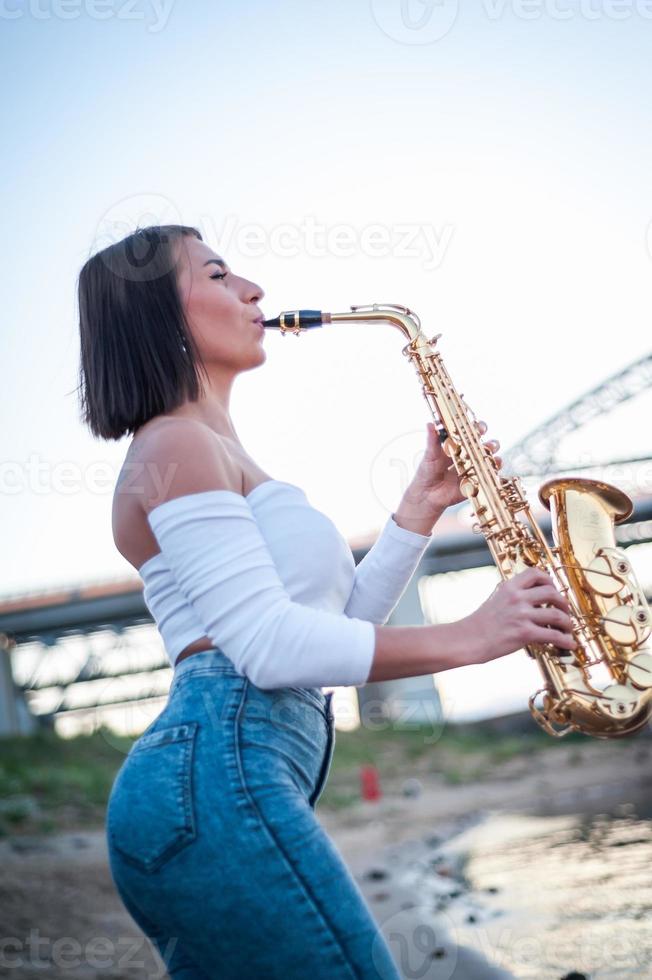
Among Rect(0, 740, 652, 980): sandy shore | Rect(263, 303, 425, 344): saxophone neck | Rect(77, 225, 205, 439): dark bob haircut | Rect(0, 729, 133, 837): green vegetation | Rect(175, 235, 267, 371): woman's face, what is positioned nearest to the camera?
→ Rect(77, 225, 205, 439): dark bob haircut

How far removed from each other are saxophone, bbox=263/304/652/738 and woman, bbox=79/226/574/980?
36cm

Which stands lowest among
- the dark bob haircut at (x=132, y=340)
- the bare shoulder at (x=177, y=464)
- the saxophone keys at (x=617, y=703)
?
the saxophone keys at (x=617, y=703)

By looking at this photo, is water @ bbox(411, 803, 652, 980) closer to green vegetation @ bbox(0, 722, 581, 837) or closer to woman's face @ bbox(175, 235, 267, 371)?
woman's face @ bbox(175, 235, 267, 371)

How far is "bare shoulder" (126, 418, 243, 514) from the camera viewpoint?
1936 mm

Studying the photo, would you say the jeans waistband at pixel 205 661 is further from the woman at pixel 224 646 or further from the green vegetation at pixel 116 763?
the green vegetation at pixel 116 763

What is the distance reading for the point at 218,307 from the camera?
2.39 m

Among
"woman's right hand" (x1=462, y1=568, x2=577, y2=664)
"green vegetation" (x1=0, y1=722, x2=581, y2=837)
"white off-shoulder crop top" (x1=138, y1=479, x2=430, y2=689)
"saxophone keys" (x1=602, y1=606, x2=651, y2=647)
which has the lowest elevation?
"green vegetation" (x1=0, y1=722, x2=581, y2=837)

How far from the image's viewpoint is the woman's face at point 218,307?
2.38 m

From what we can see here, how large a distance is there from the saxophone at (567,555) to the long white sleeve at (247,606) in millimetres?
590

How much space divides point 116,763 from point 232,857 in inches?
606

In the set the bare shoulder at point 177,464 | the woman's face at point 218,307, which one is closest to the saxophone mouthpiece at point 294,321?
the woman's face at point 218,307

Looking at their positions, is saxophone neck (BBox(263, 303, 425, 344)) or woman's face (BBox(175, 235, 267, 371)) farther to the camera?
saxophone neck (BBox(263, 303, 425, 344))

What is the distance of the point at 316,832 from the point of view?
1777 millimetres

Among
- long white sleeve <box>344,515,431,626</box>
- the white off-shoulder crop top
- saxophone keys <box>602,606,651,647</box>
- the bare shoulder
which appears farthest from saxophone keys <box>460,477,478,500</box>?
the bare shoulder
